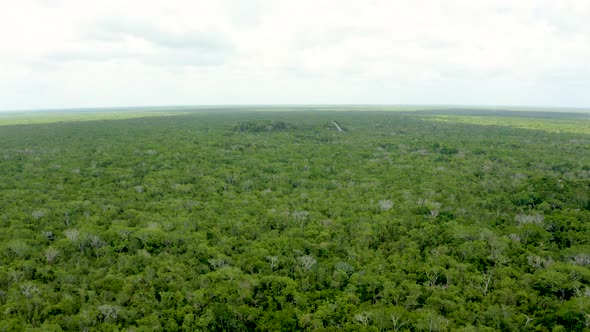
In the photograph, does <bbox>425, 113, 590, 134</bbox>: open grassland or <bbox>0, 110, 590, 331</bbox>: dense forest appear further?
<bbox>425, 113, 590, 134</bbox>: open grassland

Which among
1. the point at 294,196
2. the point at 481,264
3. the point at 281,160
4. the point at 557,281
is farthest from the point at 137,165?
the point at 557,281

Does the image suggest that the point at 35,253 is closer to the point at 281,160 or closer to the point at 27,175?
the point at 27,175

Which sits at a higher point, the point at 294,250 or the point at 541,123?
the point at 541,123

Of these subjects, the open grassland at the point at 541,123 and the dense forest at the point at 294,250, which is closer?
the dense forest at the point at 294,250

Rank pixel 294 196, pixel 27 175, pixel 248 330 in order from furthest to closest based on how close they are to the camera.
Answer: pixel 27 175
pixel 294 196
pixel 248 330

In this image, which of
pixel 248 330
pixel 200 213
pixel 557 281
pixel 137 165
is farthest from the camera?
pixel 137 165

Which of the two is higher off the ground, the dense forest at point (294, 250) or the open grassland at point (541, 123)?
the open grassland at point (541, 123)

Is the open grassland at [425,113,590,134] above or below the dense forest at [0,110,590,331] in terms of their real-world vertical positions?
above

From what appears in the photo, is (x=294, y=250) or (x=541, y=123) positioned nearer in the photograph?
(x=294, y=250)
